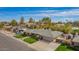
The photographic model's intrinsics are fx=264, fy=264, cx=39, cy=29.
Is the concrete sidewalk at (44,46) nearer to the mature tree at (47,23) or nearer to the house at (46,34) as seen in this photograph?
the house at (46,34)

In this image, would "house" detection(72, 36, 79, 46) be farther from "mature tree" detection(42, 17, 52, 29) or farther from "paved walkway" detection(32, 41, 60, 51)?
"mature tree" detection(42, 17, 52, 29)

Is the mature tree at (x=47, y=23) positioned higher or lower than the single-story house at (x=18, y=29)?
higher

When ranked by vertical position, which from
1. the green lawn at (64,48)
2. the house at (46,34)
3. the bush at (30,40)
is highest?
the house at (46,34)

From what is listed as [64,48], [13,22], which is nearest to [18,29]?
[13,22]

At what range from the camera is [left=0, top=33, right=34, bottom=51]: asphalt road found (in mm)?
2539

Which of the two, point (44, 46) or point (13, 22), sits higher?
point (13, 22)

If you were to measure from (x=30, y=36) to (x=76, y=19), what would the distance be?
1.57 feet

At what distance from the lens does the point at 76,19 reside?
8.38ft

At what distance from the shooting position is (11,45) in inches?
100

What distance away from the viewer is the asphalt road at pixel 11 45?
254 cm

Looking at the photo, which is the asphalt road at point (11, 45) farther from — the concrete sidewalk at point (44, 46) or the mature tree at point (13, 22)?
the mature tree at point (13, 22)

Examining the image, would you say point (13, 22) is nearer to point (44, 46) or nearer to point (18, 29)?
point (18, 29)

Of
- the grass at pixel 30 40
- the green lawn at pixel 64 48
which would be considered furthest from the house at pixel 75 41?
the grass at pixel 30 40
